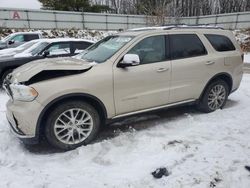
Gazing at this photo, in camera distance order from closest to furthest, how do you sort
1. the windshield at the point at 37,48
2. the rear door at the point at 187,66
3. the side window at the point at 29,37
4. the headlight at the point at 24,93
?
the headlight at the point at 24,93
the rear door at the point at 187,66
the windshield at the point at 37,48
the side window at the point at 29,37

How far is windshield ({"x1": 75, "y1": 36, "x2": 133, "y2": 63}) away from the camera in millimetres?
4222

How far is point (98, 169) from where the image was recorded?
330 cm

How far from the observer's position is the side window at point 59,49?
8461mm

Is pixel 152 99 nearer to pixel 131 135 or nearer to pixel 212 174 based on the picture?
pixel 131 135

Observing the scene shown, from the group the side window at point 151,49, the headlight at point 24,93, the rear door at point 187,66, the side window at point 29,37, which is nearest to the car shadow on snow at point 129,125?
the rear door at point 187,66

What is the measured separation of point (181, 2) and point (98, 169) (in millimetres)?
39855

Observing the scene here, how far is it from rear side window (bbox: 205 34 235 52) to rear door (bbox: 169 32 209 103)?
0.94 ft

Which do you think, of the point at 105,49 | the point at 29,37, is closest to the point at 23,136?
the point at 105,49

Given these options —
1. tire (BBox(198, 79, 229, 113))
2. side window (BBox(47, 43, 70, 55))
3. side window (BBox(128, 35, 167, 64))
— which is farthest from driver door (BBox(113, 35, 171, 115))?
side window (BBox(47, 43, 70, 55))

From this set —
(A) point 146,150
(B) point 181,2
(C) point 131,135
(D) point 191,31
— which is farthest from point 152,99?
(B) point 181,2

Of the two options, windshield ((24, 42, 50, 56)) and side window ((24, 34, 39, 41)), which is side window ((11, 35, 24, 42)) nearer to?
side window ((24, 34, 39, 41))

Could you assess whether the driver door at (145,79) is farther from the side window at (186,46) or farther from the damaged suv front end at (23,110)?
the damaged suv front end at (23,110)

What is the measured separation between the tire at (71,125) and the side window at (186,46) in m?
1.88

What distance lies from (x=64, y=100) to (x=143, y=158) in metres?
1.40
